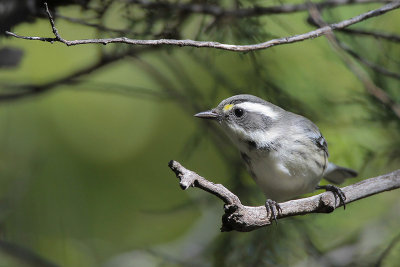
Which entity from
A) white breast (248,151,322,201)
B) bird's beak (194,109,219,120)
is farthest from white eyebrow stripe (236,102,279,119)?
white breast (248,151,322,201)

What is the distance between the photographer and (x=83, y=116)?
13.9 feet

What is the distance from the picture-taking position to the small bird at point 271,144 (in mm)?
2469

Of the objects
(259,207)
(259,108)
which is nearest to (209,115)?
(259,108)

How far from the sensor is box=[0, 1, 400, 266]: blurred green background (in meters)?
2.78

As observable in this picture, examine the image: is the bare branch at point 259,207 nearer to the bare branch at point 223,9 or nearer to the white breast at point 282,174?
the white breast at point 282,174

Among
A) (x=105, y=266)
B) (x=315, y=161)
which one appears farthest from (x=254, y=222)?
(x=105, y=266)

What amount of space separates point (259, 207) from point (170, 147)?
219cm

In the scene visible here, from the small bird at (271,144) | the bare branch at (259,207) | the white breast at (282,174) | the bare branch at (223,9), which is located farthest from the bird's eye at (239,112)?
the bare branch at (259,207)

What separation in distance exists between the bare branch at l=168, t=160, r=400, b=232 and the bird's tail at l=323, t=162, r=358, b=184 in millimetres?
964

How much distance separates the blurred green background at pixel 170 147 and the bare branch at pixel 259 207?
1.83 ft

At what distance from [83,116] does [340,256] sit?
2401 millimetres

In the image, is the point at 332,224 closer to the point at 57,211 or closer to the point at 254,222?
the point at 254,222

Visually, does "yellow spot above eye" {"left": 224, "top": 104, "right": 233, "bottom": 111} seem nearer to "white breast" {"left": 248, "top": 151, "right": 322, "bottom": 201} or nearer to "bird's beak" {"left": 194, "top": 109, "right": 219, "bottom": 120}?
"bird's beak" {"left": 194, "top": 109, "right": 219, "bottom": 120}

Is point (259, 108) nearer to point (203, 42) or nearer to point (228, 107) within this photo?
point (228, 107)
